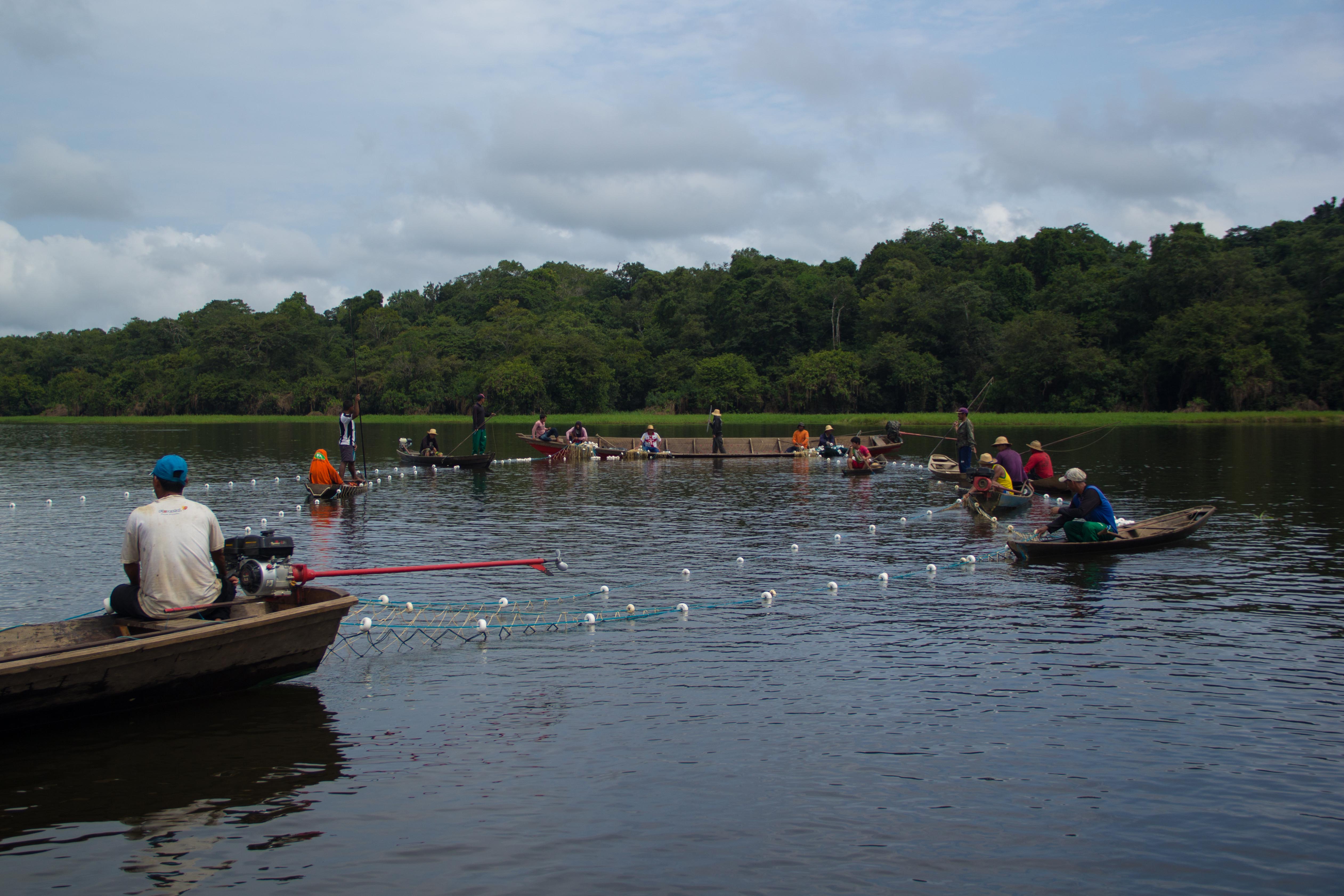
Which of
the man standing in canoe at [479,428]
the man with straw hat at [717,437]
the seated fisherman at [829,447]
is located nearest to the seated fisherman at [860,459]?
the seated fisherman at [829,447]

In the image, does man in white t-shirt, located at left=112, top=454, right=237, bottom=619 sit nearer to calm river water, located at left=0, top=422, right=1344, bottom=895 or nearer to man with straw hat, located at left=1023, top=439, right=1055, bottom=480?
calm river water, located at left=0, top=422, right=1344, bottom=895

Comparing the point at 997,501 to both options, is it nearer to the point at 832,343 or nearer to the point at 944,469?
the point at 944,469

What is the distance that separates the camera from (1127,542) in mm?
17594

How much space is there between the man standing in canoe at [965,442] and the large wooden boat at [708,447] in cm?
983

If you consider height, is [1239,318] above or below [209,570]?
above

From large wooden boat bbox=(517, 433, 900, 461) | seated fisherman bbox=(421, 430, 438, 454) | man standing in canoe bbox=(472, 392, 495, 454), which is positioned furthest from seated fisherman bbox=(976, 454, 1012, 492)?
seated fisherman bbox=(421, 430, 438, 454)

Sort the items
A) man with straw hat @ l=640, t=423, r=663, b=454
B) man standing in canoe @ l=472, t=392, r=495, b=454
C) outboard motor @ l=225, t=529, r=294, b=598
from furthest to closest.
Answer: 1. man with straw hat @ l=640, t=423, r=663, b=454
2. man standing in canoe @ l=472, t=392, r=495, b=454
3. outboard motor @ l=225, t=529, r=294, b=598

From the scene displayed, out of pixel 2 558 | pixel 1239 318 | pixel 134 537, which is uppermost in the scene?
pixel 1239 318

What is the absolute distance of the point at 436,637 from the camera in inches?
492

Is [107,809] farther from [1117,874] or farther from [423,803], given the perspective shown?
[1117,874]

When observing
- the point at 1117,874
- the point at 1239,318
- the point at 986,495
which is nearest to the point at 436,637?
the point at 1117,874

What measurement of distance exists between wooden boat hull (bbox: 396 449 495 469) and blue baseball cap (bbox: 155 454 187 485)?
2541 centimetres

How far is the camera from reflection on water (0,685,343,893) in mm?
6957

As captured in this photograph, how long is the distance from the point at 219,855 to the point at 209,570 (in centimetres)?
363
